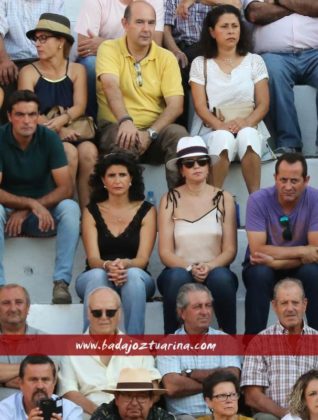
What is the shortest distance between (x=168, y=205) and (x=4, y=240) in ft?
3.75

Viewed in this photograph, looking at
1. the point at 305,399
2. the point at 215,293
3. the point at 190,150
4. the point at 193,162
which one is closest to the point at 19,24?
the point at 190,150

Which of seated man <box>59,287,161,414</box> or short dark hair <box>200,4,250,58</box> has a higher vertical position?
short dark hair <box>200,4,250,58</box>

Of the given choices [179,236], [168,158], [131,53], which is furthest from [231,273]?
[131,53]

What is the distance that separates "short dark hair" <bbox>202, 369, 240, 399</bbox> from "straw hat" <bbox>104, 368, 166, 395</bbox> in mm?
273

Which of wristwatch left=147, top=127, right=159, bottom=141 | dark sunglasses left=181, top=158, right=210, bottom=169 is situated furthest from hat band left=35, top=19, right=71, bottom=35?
dark sunglasses left=181, top=158, right=210, bottom=169

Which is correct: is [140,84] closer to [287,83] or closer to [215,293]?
[287,83]

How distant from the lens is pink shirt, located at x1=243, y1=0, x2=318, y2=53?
523 inches

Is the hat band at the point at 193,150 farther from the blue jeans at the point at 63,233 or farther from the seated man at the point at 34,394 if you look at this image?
the seated man at the point at 34,394

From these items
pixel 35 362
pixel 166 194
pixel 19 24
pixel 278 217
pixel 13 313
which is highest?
pixel 19 24

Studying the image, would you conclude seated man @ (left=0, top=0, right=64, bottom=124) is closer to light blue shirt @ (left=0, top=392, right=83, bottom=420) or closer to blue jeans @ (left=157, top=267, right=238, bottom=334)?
blue jeans @ (left=157, top=267, right=238, bottom=334)

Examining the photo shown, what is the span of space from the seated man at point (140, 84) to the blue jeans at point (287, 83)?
29.6 inches

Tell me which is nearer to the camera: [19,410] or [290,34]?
[19,410]

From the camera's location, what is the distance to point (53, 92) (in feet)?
41.5

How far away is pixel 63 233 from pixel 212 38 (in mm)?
2156
